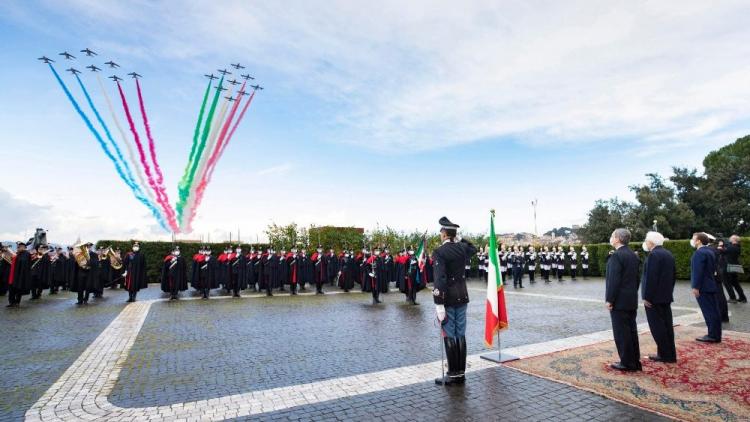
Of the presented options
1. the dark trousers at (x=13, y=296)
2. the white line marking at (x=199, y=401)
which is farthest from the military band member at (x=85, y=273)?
the white line marking at (x=199, y=401)

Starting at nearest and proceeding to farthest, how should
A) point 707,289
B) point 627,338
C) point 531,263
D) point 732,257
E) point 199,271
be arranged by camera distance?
point 627,338 < point 707,289 < point 732,257 < point 199,271 < point 531,263

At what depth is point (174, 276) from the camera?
50.2ft

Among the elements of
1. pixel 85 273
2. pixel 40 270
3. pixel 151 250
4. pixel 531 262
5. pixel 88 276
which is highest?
pixel 151 250

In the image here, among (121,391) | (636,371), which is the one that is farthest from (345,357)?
(636,371)

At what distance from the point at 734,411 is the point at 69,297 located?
752 inches

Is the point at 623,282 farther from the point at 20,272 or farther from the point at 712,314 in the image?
the point at 20,272

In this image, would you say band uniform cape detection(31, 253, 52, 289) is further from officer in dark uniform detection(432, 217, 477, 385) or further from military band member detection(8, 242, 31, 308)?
officer in dark uniform detection(432, 217, 477, 385)

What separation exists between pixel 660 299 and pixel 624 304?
31.4 inches

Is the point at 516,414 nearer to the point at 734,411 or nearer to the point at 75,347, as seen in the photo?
the point at 734,411

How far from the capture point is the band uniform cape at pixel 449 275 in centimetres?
535

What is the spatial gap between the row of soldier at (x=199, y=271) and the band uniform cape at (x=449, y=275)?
7.76 m

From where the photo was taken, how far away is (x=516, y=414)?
4250 millimetres

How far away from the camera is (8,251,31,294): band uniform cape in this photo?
13039mm

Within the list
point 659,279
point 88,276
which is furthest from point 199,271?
point 659,279
